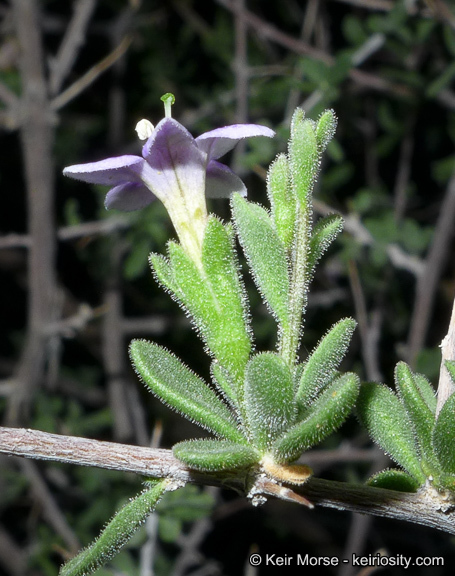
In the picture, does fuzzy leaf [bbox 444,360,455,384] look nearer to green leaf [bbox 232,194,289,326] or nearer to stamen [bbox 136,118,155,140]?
green leaf [bbox 232,194,289,326]

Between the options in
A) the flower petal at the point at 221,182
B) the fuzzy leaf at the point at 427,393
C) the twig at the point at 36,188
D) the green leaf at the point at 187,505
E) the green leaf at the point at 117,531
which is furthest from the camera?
the twig at the point at 36,188

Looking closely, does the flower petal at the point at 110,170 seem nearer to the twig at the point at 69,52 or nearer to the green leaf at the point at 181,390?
the green leaf at the point at 181,390

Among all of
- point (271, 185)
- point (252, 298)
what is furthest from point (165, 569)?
point (271, 185)

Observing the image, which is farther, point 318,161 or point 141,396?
point 141,396

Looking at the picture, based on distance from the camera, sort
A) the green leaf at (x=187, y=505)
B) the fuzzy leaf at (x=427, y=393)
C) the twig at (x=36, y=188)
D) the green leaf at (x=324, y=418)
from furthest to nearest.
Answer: the twig at (x=36, y=188)
the green leaf at (x=187, y=505)
the fuzzy leaf at (x=427, y=393)
the green leaf at (x=324, y=418)

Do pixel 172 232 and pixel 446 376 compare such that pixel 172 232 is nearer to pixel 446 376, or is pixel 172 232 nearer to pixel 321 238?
pixel 321 238

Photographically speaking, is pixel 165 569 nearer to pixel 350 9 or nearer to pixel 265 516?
pixel 265 516

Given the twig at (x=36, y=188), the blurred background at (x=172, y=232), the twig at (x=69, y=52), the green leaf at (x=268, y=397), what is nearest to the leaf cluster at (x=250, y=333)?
the green leaf at (x=268, y=397)
